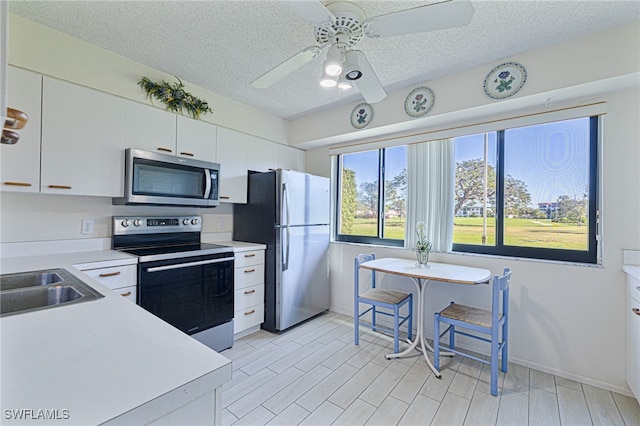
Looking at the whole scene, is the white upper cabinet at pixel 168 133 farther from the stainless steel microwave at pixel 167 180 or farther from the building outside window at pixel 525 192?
the building outside window at pixel 525 192

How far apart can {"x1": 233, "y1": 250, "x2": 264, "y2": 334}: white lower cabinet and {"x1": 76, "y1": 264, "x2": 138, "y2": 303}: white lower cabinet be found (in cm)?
89

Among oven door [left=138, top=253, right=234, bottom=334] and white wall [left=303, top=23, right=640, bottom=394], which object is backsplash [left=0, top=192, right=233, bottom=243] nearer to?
oven door [left=138, top=253, right=234, bottom=334]

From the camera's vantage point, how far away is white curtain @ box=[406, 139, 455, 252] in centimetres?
281

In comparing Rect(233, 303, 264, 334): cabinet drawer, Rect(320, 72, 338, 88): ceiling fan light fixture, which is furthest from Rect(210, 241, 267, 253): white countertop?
Rect(320, 72, 338, 88): ceiling fan light fixture

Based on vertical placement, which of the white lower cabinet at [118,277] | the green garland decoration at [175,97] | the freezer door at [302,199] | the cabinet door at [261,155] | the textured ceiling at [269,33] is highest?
the textured ceiling at [269,33]

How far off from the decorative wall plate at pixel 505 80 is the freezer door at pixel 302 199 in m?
1.88

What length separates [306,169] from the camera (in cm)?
402

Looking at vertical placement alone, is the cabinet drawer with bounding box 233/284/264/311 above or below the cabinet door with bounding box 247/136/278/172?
below

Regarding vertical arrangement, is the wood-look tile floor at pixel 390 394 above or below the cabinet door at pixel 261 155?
below

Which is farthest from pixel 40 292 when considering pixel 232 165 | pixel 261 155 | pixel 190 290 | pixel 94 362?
pixel 261 155

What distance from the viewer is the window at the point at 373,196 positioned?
3262 mm

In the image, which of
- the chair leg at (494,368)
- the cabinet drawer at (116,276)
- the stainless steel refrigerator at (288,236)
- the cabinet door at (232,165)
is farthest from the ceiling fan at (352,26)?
the chair leg at (494,368)

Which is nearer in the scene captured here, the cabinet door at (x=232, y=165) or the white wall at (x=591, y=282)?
the white wall at (x=591, y=282)

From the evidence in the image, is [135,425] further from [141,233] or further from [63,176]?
[141,233]
